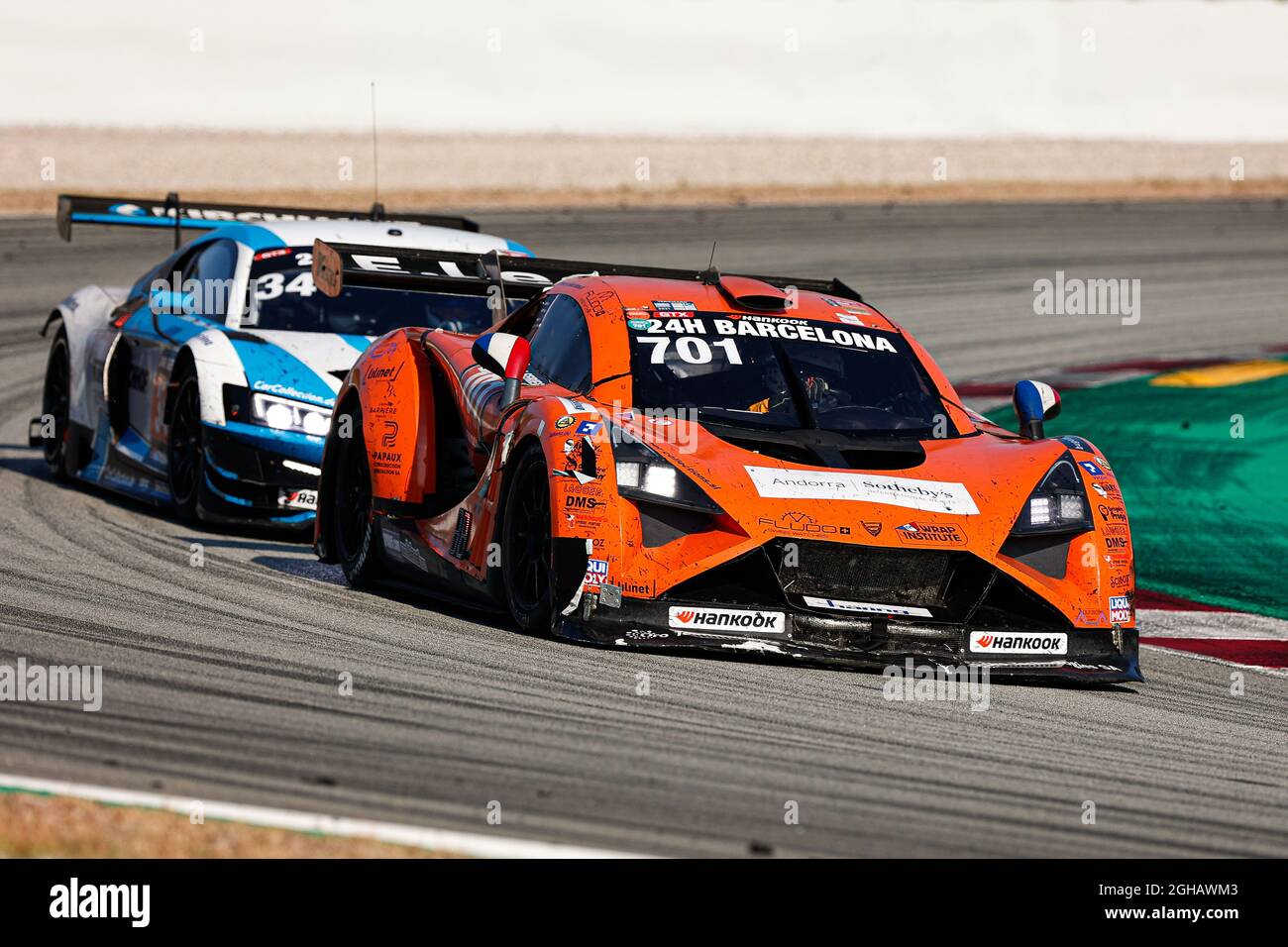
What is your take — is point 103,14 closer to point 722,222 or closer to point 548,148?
point 548,148

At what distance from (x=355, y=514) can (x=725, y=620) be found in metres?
2.78

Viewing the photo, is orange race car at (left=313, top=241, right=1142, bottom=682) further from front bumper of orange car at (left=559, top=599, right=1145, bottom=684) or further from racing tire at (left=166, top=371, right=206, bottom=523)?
racing tire at (left=166, top=371, right=206, bottom=523)

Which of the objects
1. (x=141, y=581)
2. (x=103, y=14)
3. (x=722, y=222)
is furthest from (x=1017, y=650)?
(x=103, y=14)

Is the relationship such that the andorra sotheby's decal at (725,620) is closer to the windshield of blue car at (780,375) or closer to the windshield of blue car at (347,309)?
the windshield of blue car at (780,375)

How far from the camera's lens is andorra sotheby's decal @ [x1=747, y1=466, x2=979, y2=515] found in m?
7.17

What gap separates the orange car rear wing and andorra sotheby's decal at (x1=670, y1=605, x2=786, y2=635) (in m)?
2.31

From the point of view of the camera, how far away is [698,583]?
7070 mm

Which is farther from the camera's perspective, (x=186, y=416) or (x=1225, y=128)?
(x=1225, y=128)

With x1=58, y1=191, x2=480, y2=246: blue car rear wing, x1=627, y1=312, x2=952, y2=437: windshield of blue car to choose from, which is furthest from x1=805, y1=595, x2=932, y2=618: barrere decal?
x1=58, y1=191, x2=480, y2=246: blue car rear wing

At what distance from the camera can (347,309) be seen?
36.4ft

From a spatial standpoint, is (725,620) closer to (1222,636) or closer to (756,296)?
(756,296)

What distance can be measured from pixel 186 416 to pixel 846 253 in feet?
47.9

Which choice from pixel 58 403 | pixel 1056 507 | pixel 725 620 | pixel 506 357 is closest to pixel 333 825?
pixel 725 620

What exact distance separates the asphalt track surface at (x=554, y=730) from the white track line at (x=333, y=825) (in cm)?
8
